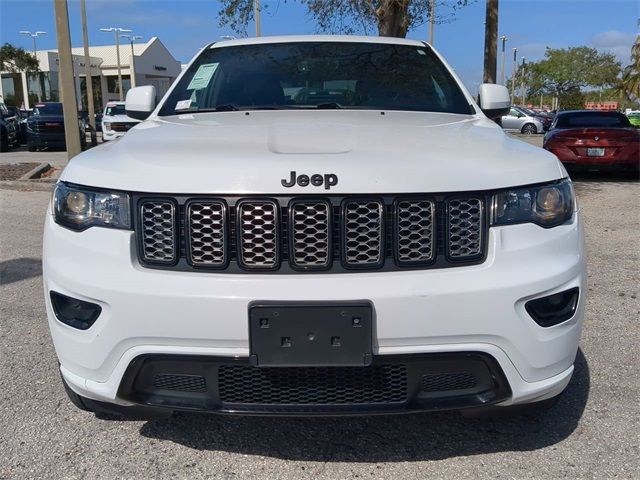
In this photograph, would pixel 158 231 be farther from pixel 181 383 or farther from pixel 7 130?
pixel 7 130

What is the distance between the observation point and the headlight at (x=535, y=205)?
2.17 m

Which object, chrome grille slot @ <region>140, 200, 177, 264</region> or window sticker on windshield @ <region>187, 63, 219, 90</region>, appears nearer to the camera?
chrome grille slot @ <region>140, 200, 177, 264</region>

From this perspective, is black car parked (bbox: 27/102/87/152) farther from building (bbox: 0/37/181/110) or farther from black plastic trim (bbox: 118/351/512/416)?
building (bbox: 0/37/181/110)

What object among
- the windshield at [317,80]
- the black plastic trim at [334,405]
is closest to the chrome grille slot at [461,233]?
the black plastic trim at [334,405]

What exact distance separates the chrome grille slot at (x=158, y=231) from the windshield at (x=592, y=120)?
1227 cm

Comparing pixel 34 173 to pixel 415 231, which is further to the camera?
pixel 34 173

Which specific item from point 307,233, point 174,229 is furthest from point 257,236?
point 174,229

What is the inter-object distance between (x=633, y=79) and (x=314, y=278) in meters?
14.0

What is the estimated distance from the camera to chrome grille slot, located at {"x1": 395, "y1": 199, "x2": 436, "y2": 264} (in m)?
2.12

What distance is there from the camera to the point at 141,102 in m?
3.70

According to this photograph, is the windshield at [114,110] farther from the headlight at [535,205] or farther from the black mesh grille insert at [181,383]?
the headlight at [535,205]

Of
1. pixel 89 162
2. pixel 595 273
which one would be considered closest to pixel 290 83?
pixel 89 162

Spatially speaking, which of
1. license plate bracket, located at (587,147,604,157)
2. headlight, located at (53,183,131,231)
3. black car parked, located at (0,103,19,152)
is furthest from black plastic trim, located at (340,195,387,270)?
black car parked, located at (0,103,19,152)

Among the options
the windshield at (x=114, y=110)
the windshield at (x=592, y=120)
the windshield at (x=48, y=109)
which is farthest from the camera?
the windshield at (x=114, y=110)
